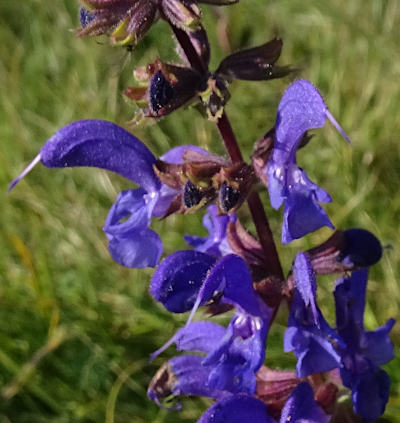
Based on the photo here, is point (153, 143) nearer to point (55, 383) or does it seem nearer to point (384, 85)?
point (384, 85)

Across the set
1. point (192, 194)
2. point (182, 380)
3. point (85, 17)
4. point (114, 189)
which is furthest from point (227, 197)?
point (114, 189)

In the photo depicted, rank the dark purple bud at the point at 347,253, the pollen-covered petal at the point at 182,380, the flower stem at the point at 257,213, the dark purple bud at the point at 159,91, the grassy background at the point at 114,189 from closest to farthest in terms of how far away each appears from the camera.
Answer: the dark purple bud at the point at 159,91, the flower stem at the point at 257,213, the dark purple bud at the point at 347,253, the pollen-covered petal at the point at 182,380, the grassy background at the point at 114,189

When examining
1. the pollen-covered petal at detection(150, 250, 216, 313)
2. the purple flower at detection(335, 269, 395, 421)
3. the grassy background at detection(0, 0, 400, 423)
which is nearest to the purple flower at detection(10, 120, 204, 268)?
the pollen-covered petal at detection(150, 250, 216, 313)

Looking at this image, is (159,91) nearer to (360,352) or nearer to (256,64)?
(256,64)

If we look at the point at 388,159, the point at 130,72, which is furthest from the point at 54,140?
the point at 130,72

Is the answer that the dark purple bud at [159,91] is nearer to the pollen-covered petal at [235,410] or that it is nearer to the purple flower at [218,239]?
the purple flower at [218,239]

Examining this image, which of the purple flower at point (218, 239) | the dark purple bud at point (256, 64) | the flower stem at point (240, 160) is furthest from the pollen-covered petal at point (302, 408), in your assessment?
the dark purple bud at point (256, 64)
